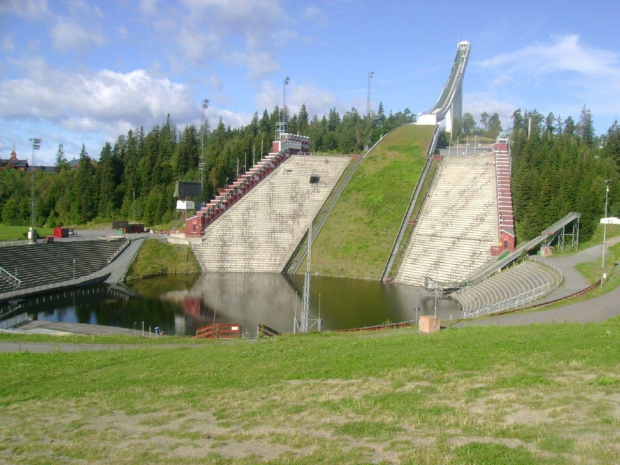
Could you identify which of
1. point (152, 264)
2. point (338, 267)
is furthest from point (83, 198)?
point (338, 267)

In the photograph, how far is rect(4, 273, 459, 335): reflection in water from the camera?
96.5 ft

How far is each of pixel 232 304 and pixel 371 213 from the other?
2227 centimetres

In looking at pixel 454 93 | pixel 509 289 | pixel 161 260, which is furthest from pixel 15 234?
pixel 454 93

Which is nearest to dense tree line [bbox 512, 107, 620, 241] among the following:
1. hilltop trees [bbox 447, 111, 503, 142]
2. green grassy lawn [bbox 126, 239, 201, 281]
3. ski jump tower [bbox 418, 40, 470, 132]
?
ski jump tower [bbox 418, 40, 470, 132]

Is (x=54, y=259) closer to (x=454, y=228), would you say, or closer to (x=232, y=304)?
(x=232, y=304)

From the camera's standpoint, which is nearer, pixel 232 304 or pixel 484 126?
pixel 232 304

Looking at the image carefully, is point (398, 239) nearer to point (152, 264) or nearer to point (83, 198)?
point (152, 264)

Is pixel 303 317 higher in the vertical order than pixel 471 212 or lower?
lower

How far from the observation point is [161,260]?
47.4 m

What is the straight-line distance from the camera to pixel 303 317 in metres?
24.8

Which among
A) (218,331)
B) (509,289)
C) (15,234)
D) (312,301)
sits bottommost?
(312,301)

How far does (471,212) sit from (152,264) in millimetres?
28187

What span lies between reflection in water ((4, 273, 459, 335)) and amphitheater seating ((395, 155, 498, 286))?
11.6ft

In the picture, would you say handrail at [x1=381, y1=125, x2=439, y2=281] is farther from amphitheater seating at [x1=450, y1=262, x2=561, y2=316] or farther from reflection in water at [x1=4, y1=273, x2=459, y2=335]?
amphitheater seating at [x1=450, y1=262, x2=561, y2=316]
